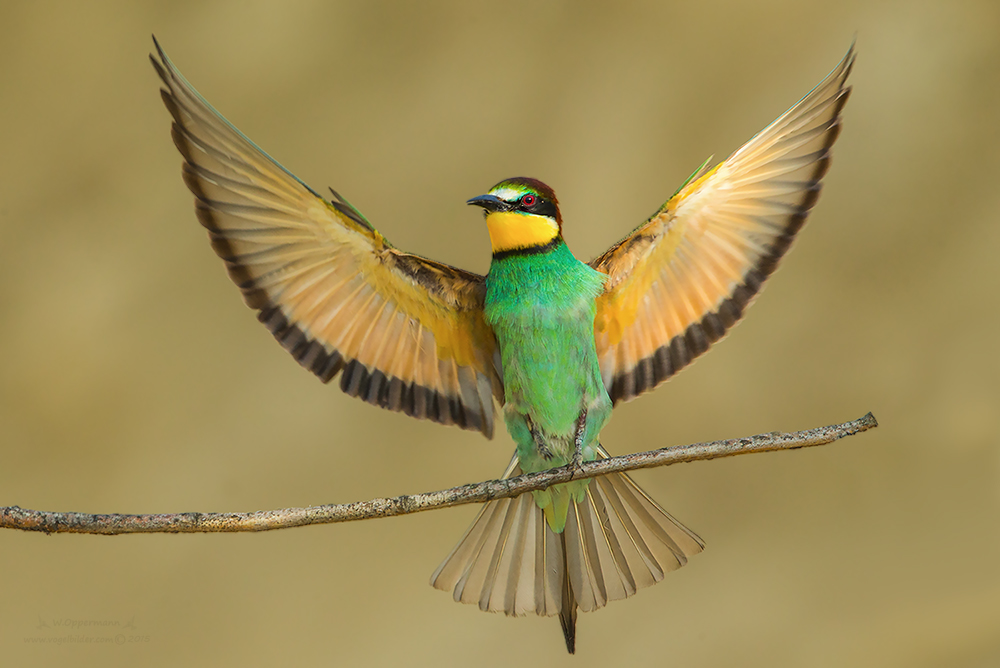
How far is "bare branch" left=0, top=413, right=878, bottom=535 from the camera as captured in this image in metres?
0.82

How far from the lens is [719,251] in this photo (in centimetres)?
112

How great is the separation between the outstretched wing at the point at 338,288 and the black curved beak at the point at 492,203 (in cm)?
11

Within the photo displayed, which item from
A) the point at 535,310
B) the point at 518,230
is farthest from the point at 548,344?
the point at 518,230

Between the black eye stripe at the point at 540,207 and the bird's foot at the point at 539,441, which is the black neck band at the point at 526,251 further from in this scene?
the bird's foot at the point at 539,441

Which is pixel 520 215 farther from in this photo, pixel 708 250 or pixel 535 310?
pixel 708 250

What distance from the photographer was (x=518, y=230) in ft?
3.38

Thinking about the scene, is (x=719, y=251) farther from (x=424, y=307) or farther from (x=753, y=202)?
(x=424, y=307)

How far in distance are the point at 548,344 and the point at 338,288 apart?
0.29m

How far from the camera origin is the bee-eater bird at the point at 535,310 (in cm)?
103

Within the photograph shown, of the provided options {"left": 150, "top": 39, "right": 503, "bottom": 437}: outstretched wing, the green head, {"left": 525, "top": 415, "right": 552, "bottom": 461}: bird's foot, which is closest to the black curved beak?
the green head

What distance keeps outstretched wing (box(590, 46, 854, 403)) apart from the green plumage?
7 centimetres

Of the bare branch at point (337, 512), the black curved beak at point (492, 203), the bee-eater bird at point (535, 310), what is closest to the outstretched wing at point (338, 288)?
the bee-eater bird at point (535, 310)

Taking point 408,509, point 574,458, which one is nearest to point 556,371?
point 574,458

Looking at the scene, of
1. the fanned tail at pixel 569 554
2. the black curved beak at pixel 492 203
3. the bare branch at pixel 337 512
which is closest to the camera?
the bare branch at pixel 337 512
